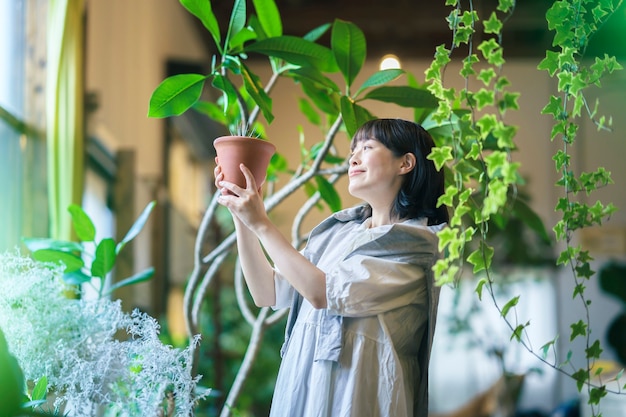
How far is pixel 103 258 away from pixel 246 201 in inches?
30.8

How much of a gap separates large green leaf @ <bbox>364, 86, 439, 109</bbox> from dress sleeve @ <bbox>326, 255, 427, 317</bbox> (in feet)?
1.96

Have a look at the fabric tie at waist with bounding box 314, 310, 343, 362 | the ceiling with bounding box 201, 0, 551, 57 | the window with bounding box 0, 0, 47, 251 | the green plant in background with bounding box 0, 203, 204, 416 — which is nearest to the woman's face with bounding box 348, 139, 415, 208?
the fabric tie at waist with bounding box 314, 310, 343, 362

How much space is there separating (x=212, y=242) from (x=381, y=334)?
4498mm

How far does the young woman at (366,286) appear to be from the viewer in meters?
1.45

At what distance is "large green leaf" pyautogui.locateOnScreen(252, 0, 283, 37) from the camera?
2096 millimetres

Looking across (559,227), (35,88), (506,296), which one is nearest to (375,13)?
(506,296)

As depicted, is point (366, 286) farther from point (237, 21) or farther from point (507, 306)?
point (237, 21)

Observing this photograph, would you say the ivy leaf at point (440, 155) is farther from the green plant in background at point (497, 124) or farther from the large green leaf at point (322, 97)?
the large green leaf at point (322, 97)

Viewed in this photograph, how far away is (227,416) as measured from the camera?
210 cm

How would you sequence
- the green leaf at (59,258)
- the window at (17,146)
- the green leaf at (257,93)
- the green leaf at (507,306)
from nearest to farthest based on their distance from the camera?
the green leaf at (507,306)
the green leaf at (257,93)
the green leaf at (59,258)
the window at (17,146)

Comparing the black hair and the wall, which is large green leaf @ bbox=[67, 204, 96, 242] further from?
the wall

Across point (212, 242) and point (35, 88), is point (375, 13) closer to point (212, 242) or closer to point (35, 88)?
point (212, 242)

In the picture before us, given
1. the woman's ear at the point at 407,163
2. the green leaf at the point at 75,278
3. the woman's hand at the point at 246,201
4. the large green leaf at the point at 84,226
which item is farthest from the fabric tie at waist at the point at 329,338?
the large green leaf at the point at 84,226

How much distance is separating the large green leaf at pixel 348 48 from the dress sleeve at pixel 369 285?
0.64 metres
